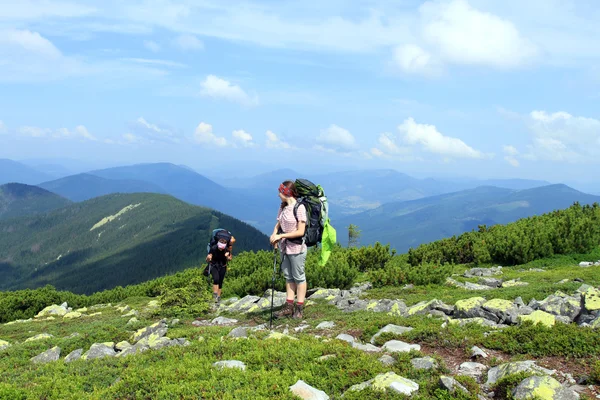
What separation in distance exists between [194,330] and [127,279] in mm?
193086

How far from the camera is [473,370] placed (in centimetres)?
602

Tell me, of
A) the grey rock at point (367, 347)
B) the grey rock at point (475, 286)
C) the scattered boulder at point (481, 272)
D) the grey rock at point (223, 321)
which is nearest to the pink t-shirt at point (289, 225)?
the grey rock at point (223, 321)

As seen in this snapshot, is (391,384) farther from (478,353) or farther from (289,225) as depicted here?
(289,225)

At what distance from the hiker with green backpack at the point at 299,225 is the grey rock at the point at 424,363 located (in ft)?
13.8

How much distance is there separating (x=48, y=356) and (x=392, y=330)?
7.28 meters

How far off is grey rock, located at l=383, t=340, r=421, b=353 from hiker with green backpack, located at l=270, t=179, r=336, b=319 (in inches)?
131

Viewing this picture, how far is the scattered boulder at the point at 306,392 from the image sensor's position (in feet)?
17.7

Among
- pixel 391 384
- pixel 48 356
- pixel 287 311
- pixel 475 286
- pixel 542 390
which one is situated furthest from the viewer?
pixel 475 286

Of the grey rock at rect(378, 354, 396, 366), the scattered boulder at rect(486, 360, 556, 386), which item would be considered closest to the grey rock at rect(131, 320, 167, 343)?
the grey rock at rect(378, 354, 396, 366)

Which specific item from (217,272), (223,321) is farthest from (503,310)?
(217,272)

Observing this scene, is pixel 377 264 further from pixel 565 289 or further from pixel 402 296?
pixel 565 289

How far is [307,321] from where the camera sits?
400 inches

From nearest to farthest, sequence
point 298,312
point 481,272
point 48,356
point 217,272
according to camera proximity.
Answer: point 48,356 → point 298,312 → point 217,272 → point 481,272

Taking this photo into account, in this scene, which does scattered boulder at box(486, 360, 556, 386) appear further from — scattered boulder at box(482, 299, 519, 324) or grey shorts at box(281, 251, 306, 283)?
grey shorts at box(281, 251, 306, 283)
